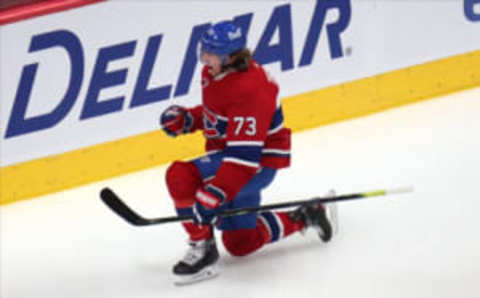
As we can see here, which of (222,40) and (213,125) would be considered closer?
(222,40)

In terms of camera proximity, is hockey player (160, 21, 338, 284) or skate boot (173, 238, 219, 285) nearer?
hockey player (160, 21, 338, 284)

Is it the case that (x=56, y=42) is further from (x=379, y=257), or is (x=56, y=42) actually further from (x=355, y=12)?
(x=379, y=257)

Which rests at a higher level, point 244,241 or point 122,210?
point 122,210

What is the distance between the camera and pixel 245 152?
3.28 meters

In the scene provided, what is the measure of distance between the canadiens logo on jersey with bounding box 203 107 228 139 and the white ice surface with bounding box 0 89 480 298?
0.46m

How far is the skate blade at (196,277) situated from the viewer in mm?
3441

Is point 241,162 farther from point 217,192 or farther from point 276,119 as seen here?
point 276,119

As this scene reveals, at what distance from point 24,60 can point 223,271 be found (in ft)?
4.65

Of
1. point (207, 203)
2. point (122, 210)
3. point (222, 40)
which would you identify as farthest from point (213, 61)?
point (122, 210)

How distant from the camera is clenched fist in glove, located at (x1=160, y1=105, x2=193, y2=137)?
3.55 m

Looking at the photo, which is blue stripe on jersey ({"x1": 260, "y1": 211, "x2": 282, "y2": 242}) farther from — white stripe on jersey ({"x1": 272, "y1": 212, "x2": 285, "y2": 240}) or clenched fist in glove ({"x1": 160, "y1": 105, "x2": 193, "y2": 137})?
clenched fist in glove ({"x1": 160, "y1": 105, "x2": 193, "y2": 137})

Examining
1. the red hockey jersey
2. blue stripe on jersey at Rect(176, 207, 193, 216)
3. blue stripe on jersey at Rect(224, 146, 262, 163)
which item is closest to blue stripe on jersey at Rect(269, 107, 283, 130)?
the red hockey jersey

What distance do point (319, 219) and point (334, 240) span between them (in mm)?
94

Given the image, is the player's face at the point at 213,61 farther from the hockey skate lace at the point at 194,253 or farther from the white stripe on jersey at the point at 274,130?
the hockey skate lace at the point at 194,253
